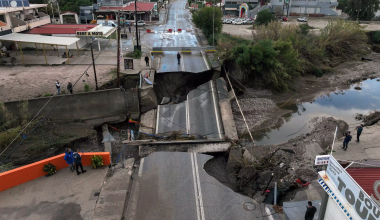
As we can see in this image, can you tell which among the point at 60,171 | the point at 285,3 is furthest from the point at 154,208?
the point at 285,3

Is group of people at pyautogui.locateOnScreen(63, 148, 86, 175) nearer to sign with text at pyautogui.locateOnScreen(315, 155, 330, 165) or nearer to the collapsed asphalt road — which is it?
the collapsed asphalt road

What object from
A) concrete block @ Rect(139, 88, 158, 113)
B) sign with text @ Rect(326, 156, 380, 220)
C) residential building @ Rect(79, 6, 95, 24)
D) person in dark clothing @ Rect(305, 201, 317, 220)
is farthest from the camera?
residential building @ Rect(79, 6, 95, 24)

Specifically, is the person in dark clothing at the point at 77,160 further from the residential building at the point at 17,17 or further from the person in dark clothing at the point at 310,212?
the residential building at the point at 17,17

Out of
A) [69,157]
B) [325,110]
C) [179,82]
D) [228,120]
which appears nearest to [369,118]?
[325,110]

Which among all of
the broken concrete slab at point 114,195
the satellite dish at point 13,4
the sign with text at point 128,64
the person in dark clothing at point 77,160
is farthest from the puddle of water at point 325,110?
the satellite dish at point 13,4

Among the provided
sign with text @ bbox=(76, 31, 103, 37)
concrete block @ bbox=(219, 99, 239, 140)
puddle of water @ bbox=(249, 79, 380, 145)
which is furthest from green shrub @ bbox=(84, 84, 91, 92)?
sign with text @ bbox=(76, 31, 103, 37)

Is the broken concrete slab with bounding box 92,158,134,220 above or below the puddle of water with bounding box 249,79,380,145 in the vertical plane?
above
